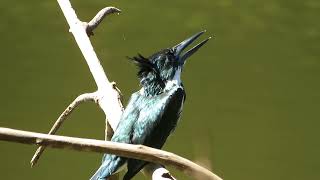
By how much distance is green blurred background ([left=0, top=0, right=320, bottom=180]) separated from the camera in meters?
5.78

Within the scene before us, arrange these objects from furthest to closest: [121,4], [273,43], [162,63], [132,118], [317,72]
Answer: [121,4], [273,43], [317,72], [162,63], [132,118]

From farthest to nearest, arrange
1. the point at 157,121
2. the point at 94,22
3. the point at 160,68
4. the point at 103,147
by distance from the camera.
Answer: the point at 160,68 < the point at 94,22 < the point at 157,121 < the point at 103,147

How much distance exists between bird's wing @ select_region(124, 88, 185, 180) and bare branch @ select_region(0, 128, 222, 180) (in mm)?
984

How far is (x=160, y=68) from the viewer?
313 centimetres

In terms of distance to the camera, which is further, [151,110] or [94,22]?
[94,22]

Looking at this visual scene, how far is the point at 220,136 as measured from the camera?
5984mm

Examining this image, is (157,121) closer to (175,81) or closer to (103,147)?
(175,81)

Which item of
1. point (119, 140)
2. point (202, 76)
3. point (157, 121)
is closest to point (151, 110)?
point (157, 121)

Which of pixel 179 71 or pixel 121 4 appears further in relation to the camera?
pixel 121 4

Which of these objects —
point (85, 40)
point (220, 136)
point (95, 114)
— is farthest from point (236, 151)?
point (85, 40)

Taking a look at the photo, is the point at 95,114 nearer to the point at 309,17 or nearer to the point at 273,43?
the point at 273,43

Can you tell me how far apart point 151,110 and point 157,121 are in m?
0.05

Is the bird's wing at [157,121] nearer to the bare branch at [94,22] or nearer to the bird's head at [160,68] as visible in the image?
the bird's head at [160,68]

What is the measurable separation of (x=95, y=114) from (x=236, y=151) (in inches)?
42.5
